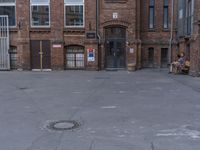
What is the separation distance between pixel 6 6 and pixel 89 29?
276 inches

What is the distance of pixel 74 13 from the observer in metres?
25.0

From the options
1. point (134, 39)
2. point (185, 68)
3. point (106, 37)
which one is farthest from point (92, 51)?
point (185, 68)

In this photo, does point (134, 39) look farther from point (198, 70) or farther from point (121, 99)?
point (121, 99)

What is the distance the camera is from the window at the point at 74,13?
24906 millimetres

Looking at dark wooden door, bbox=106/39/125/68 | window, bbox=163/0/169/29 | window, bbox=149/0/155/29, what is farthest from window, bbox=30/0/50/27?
window, bbox=163/0/169/29

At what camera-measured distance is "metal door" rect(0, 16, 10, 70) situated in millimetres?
25391

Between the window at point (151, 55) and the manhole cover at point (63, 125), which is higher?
the window at point (151, 55)

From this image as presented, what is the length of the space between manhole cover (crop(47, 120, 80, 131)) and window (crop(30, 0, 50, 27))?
17779 mm

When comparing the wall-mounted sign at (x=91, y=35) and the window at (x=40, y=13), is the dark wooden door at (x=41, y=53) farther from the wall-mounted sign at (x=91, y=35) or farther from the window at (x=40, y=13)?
the wall-mounted sign at (x=91, y=35)

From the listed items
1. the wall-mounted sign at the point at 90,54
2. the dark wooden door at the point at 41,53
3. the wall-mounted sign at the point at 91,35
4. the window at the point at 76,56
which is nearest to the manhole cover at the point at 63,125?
the wall-mounted sign at the point at 90,54

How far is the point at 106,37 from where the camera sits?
25391mm

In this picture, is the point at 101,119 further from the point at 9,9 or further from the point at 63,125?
the point at 9,9

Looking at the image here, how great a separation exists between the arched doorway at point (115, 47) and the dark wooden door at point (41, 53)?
4.67 m

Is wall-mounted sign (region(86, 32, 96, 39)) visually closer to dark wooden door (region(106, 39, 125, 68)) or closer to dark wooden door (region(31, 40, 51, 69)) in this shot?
dark wooden door (region(106, 39, 125, 68))
